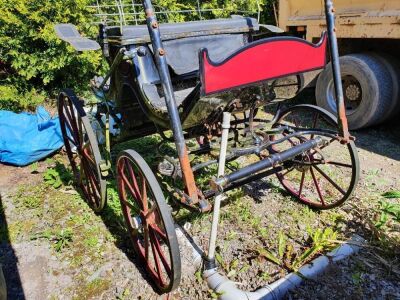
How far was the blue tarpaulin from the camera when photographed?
3.99 m

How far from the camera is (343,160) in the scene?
402 cm

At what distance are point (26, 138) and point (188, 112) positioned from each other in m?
2.66

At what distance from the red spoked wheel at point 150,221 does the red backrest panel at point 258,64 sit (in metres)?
0.64

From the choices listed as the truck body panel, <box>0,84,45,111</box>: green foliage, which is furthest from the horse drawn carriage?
<box>0,84,45,111</box>: green foliage

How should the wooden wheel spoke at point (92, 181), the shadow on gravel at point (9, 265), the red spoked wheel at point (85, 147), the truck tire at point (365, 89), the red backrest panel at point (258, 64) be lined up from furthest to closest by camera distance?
1. the truck tire at point (365, 89)
2. the wooden wheel spoke at point (92, 181)
3. the red spoked wheel at point (85, 147)
4. the shadow on gravel at point (9, 265)
5. the red backrest panel at point (258, 64)

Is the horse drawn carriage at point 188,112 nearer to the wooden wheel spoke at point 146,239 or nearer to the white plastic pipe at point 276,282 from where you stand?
the wooden wheel spoke at point 146,239

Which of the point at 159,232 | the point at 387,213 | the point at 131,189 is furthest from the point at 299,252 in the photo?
the point at 131,189

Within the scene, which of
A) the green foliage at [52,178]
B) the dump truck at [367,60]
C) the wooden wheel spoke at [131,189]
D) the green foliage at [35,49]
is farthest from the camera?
the green foliage at [35,49]

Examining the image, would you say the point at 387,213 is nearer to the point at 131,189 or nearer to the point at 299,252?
the point at 299,252

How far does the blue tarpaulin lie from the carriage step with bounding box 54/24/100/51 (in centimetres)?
182

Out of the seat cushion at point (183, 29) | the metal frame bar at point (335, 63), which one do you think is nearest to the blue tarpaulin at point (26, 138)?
the seat cushion at point (183, 29)

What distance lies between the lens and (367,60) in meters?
4.44

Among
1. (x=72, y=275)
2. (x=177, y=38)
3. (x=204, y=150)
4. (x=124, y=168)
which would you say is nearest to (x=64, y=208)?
(x=72, y=275)

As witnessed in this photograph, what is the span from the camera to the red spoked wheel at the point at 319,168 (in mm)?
2717
